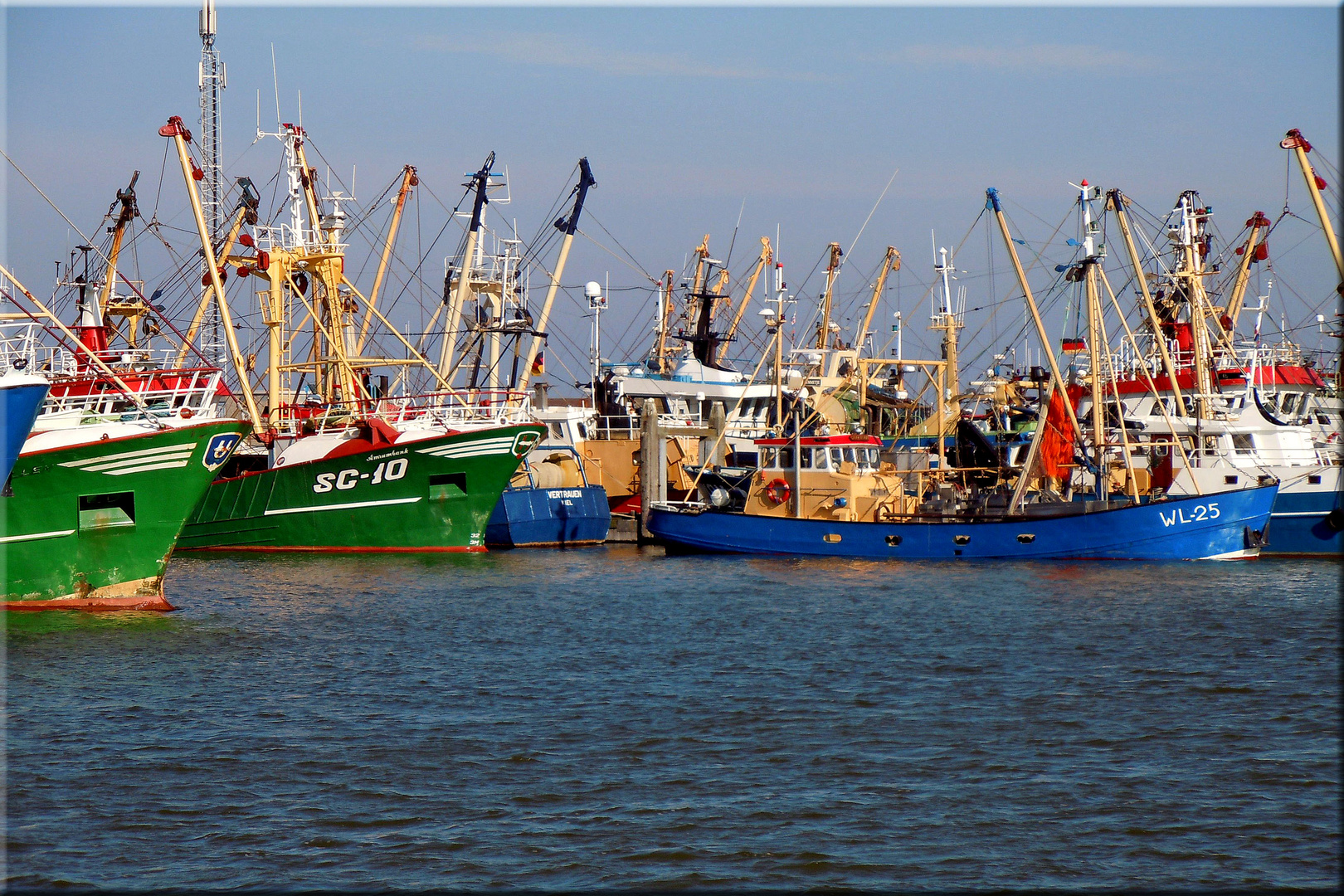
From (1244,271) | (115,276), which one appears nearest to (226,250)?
(115,276)

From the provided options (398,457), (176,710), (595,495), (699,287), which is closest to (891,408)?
(699,287)

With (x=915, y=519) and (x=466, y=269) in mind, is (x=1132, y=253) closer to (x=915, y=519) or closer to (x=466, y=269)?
(x=915, y=519)

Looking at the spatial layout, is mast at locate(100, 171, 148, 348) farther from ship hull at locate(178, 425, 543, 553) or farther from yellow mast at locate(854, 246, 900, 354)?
yellow mast at locate(854, 246, 900, 354)

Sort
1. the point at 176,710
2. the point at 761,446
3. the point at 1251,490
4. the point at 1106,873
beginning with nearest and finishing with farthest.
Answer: the point at 1106,873, the point at 176,710, the point at 1251,490, the point at 761,446

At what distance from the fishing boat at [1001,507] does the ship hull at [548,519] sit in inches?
167

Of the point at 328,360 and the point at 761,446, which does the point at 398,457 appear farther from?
the point at 761,446

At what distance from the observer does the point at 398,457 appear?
37188 millimetres

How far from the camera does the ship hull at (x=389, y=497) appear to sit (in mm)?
37312

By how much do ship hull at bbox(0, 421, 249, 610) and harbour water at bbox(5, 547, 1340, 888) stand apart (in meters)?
1.04

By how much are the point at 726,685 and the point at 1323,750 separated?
782 cm

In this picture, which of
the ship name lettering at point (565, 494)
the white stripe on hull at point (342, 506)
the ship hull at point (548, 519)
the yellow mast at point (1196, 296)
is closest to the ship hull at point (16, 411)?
the white stripe on hull at point (342, 506)

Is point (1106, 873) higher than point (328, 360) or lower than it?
lower

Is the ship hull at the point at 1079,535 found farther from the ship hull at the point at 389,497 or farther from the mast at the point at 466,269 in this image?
the mast at the point at 466,269

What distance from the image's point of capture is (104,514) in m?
24.7
